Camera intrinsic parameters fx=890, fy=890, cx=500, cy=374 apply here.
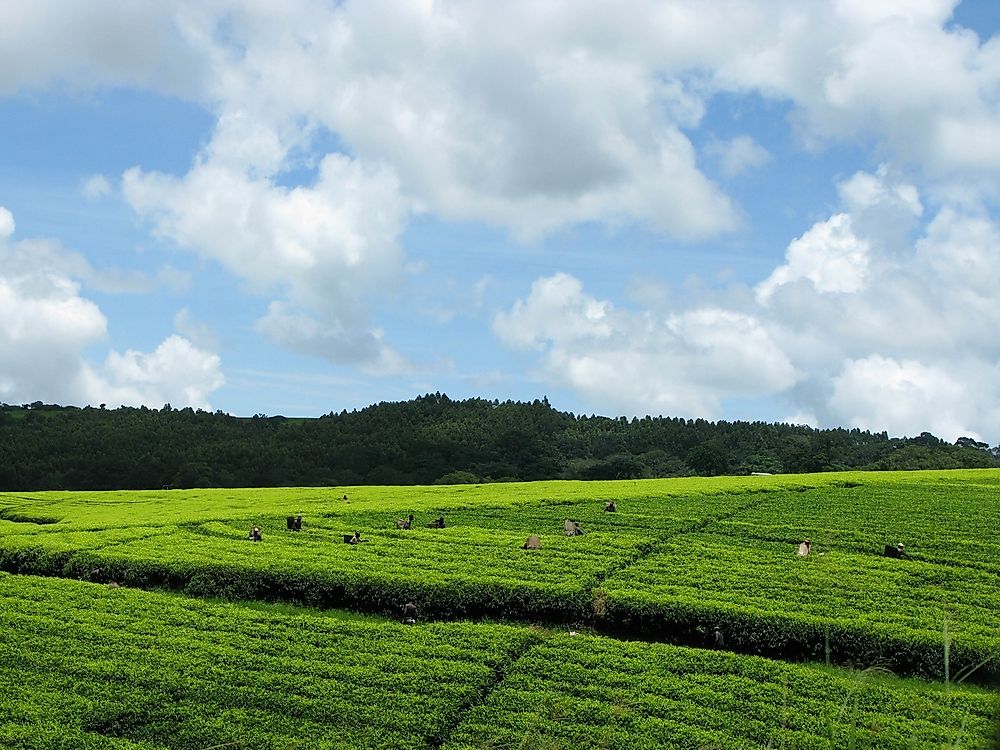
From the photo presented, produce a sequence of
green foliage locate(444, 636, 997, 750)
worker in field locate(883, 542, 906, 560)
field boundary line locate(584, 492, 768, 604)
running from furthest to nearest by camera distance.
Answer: worker in field locate(883, 542, 906, 560)
field boundary line locate(584, 492, 768, 604)
green foliage locate(444, 636, 997, 750)

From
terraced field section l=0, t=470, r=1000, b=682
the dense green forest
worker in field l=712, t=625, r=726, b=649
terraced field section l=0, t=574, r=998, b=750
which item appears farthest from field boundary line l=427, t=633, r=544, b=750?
the dense green forest

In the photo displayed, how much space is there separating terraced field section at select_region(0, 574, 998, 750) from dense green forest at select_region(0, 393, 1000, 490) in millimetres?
61617

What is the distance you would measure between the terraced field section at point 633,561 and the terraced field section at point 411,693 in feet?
5.17

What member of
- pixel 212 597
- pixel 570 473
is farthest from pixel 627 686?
pixel 570 473

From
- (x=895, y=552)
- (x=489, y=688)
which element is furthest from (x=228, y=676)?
(x=895, y=552)

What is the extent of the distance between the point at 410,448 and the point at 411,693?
313ft

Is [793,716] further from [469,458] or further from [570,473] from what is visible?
[469,458]

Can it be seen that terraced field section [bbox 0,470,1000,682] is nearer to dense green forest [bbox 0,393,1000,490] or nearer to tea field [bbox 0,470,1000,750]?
tea field [bbox 0,470,1000,750]

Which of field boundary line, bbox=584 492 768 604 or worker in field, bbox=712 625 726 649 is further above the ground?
field boundary line, bbox=584 492 768 604

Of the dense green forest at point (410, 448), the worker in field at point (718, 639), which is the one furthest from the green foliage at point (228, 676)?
the dense green forest at point (410, 448)

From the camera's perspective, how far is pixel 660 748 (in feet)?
42.2

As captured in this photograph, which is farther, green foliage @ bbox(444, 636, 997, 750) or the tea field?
the tea field

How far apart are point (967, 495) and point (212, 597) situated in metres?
27.3

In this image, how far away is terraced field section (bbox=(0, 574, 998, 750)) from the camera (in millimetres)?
13148
